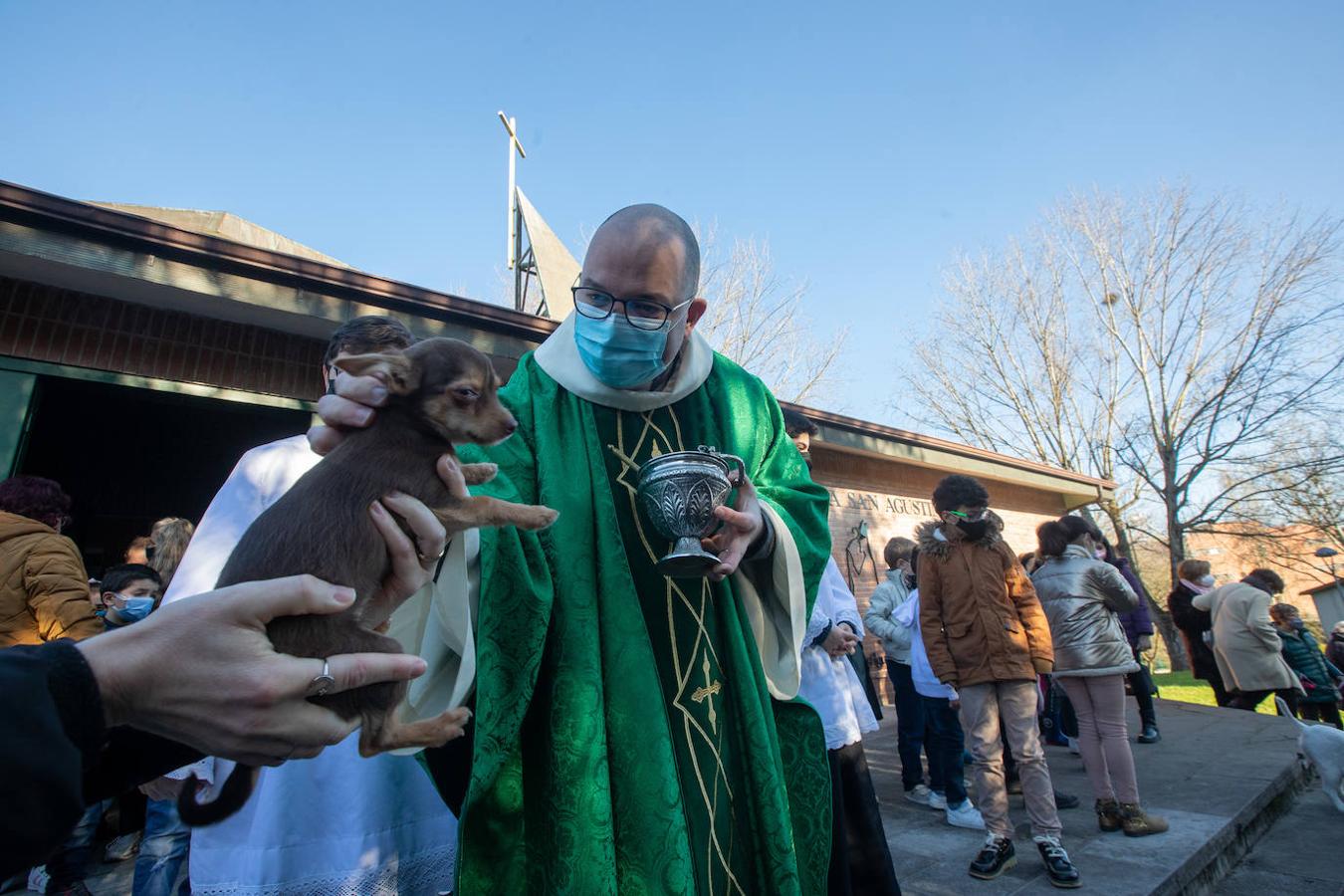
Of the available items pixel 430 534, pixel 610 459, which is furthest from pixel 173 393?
pixel 430 534

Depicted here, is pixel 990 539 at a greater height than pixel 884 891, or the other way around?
pixel 990 539

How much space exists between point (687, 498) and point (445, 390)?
2.37 feet

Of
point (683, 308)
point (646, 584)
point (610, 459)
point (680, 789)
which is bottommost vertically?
point (680, 789)

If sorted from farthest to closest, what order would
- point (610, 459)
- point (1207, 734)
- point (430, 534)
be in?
point (1207, 734)
point (610, 459)
point (430, 534)

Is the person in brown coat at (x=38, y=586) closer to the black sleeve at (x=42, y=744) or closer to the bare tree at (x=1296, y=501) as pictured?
the black sleeve at (x=42, y=744)

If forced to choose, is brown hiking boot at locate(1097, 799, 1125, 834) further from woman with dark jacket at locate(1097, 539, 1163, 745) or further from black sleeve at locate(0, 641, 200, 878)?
black sleeve at locate(0, 641, 200, 878)

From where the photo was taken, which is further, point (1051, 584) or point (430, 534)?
point (1051, 584)

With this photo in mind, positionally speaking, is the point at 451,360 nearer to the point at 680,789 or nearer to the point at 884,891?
the point at 680,789

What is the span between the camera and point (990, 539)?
5078 mm

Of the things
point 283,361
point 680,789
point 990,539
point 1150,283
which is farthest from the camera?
point 1150,283

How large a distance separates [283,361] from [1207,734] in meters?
11.7

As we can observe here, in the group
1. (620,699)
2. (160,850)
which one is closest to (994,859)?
(620,699)

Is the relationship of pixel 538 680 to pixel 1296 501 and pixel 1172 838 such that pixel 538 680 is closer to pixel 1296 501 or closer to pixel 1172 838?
pixel 1172 838

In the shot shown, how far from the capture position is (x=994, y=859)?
14.5 ft
